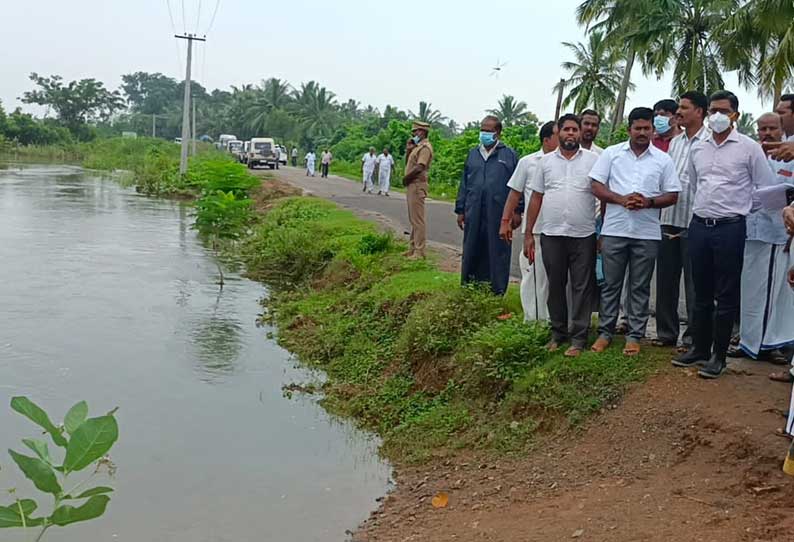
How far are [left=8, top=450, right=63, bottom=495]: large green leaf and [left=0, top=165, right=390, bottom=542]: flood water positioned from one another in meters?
2.86

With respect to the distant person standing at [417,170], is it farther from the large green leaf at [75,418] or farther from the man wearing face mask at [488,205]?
the large green leaf at [75,418]

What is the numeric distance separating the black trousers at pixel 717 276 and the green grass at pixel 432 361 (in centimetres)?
44

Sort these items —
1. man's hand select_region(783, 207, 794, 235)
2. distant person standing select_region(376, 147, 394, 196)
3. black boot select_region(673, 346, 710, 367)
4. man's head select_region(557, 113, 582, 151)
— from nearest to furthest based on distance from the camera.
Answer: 1. man's hand select_region(783, 207, 794, 235)
2. black boot select_region(673, 346, 710, 367)
3. man's head select_region(557, 113, 582, 151)
4. distant person standing select_region(376, 147, 394, 196)

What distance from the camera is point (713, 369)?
5164mm

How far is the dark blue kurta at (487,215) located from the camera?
23.6 feet

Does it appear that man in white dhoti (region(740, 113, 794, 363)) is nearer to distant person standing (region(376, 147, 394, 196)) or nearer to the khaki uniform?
the khaki uniform

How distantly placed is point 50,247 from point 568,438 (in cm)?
1321

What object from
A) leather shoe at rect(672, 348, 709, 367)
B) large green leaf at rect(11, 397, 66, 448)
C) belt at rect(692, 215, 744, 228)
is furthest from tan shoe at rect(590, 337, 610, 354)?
large green leaf at rect(11, 397, 66, 448)

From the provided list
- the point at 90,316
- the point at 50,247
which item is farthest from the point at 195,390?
the point at 50,247

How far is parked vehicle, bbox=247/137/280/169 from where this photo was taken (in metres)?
41.8

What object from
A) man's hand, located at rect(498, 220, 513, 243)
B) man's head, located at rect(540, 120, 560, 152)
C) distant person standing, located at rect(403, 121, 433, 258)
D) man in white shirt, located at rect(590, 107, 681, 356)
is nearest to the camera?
man in white shirt, located at rect(590, 107, 681, 356)

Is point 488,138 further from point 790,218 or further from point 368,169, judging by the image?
point 368,169

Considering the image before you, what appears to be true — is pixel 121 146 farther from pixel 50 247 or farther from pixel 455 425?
pixel 455 425

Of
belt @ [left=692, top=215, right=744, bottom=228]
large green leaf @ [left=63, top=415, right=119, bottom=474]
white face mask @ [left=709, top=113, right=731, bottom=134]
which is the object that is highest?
white face mask @ [left=709, top=113, right=731, bottom=134]
